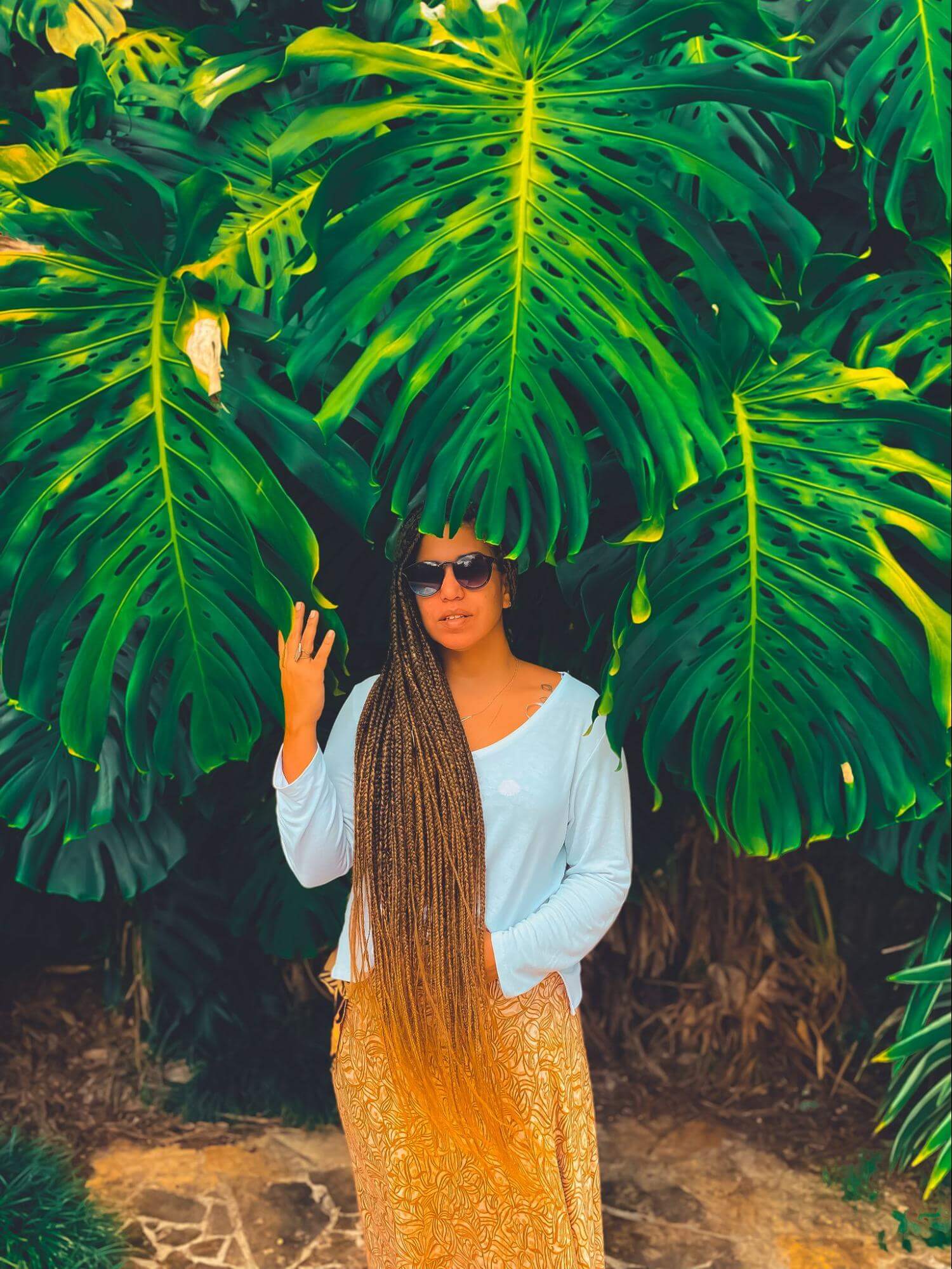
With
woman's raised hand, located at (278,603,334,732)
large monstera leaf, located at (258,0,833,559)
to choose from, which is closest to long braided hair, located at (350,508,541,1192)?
woman's raised hand, located at (278,603,334,732)

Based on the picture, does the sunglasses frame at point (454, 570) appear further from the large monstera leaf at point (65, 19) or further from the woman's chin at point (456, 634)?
the large monstera leaf at point (65, 19)

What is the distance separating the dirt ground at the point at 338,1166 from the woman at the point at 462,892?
1015 millimetres

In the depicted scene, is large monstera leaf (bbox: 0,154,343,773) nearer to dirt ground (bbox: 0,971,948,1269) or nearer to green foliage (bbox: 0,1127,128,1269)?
green foliage (bbox: 0,1127,128,1269)

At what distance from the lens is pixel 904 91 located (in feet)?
6.34

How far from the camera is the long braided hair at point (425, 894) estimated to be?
5.99 feet

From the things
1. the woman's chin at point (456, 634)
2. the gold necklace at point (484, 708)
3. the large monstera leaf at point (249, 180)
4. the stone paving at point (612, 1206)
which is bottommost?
the stone paving at point (612, 1206)

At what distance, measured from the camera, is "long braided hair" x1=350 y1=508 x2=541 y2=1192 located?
183cm

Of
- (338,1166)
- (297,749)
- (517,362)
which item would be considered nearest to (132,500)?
(297,749)

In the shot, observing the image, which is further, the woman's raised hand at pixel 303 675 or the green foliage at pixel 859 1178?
the green foliage at pixel 859 1178

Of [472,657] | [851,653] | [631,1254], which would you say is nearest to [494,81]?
[472,657]

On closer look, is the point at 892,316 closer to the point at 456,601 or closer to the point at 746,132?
the point at 746,132

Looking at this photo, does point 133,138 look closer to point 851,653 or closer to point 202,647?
point 202,647

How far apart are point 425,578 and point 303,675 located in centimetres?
23

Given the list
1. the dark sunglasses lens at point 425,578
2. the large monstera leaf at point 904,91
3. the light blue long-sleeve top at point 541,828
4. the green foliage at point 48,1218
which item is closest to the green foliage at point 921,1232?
the light blue long-sleeve top at point 541,828
